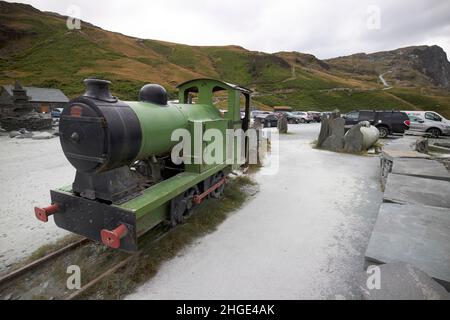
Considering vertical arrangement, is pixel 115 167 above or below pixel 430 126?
below

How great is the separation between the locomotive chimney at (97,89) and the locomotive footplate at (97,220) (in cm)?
158

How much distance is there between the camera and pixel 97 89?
13.1ft

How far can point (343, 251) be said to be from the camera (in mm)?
5109

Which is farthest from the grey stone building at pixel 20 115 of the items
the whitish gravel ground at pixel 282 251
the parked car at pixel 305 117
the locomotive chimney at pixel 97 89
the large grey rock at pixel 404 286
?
the parked car at pixel 305 117

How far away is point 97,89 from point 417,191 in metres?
6.29

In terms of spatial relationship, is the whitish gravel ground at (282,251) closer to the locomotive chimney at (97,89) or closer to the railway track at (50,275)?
the railway track at (50,275)

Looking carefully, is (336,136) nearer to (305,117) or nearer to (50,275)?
(50,275)

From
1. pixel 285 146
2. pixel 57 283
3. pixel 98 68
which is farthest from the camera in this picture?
pixel 98 68

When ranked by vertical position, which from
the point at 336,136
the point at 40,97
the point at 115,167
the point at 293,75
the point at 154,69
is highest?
the point at 293,75

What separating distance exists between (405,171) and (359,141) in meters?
8.07

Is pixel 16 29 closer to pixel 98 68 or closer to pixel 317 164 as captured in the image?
pixel 98 68

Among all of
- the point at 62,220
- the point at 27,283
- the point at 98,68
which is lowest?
the point at 27,283

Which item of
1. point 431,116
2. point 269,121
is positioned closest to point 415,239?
point 431,116

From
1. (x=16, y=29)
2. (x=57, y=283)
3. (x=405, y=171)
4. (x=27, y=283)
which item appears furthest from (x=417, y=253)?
(x=16, y=29)
